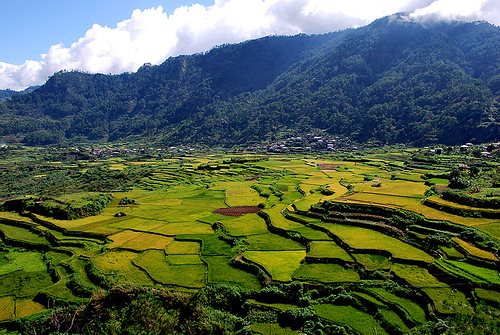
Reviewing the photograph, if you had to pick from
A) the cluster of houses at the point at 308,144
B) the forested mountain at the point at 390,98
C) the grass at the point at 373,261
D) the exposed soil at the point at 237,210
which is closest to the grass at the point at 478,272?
the grass at the point at 373,261

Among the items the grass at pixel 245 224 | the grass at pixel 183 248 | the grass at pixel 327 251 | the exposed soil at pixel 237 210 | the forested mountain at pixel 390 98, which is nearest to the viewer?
the grass at pixel 327 251

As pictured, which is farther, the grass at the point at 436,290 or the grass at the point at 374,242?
the grass at the point at 374,242

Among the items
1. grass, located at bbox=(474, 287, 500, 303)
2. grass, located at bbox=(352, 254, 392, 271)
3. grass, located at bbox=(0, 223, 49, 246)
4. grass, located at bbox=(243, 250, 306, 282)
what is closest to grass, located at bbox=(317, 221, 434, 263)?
grass, located at bbox=(352, 254, 392, 271)

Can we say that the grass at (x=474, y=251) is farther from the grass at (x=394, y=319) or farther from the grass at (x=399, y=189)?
the grass at (x=399, y=189)

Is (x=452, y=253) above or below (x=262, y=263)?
above

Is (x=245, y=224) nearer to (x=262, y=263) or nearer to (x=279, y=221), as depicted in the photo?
(x=279, y=221)

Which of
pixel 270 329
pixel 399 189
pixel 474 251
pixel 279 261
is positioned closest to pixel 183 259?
pixel 279 261

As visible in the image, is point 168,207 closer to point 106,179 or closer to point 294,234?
point 294,234
